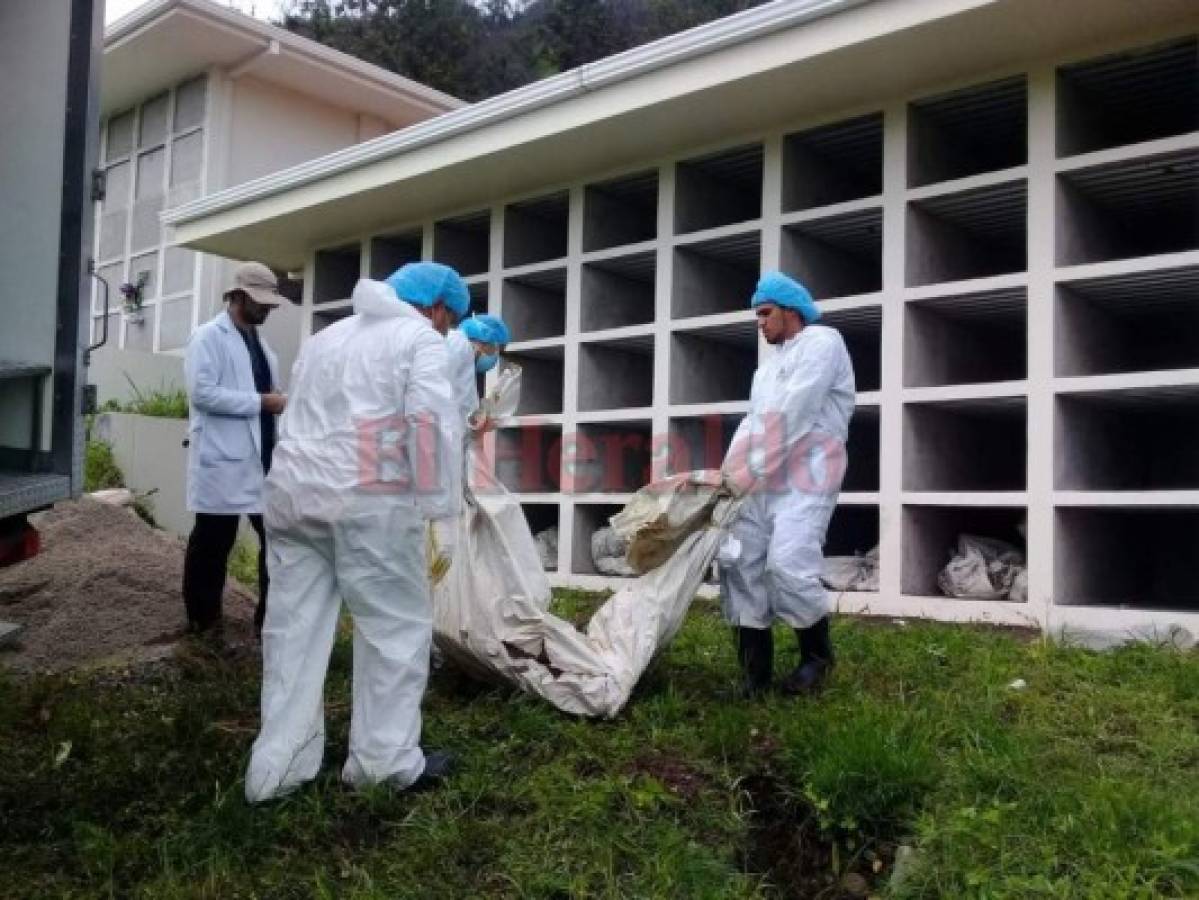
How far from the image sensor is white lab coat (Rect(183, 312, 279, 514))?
4.40 meters

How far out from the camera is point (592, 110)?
579 cm

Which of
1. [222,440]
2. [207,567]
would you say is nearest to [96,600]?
[207,567]

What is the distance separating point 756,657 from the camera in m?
3.95

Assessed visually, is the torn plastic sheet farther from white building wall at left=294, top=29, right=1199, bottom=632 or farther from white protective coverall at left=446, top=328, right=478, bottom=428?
white building wall at left=294, top=29, right=1199, bottom=632

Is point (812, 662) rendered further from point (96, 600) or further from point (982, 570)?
point (96, 600)

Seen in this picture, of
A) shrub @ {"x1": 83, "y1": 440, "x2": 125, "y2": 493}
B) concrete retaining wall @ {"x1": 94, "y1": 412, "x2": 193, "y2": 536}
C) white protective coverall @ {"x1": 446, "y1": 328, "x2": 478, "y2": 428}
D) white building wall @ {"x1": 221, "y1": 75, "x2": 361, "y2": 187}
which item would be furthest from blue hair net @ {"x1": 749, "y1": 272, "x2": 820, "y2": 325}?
white building wall @ {"x1": 221, "y1": 75, "x2": 361, "y2": 187}

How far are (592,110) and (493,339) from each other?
127cm

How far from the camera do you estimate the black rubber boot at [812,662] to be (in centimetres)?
389

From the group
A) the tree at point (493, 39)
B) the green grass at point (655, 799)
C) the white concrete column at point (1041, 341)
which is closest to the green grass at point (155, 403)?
the green grass at point (655, 799)

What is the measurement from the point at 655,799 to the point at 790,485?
1.30 metres

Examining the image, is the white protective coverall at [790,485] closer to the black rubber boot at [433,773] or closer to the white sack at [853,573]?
the black rubber boot at [433,773]

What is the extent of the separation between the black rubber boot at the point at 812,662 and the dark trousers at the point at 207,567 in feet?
6.63

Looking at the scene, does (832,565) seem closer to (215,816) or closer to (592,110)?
(592,110)

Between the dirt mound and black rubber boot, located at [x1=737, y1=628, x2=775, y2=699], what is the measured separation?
2.00m
